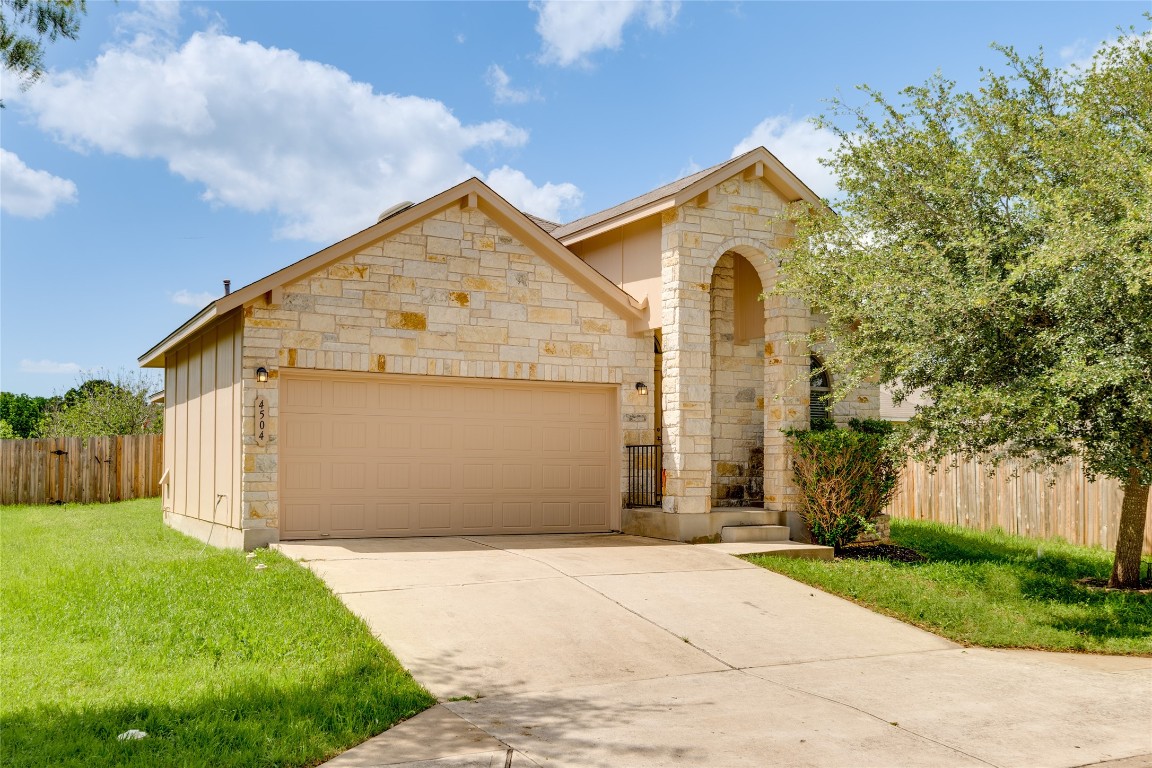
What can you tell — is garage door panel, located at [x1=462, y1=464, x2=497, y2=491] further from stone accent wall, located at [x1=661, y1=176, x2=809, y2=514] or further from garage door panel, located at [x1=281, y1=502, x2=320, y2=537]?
stone accent wall, located at [x1=661, y1=176, x2=809, y2=514]

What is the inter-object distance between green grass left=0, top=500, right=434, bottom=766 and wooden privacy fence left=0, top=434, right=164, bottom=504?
1215cm

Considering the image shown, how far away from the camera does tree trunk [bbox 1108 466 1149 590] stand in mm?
11672

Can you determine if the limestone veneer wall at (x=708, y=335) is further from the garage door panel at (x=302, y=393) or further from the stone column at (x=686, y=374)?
the garage door panel at (x=302, y=393)

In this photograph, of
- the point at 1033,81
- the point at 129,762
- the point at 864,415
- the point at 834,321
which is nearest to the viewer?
the point at 129,762

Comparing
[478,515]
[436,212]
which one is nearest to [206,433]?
[478,515]

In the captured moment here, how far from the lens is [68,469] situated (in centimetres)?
2277

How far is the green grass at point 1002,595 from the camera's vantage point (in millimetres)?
9797

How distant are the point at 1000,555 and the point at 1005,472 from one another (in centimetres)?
238

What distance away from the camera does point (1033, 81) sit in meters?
11.9

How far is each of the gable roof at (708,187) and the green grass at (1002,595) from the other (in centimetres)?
517

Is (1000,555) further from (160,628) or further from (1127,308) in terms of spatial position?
(160,628)

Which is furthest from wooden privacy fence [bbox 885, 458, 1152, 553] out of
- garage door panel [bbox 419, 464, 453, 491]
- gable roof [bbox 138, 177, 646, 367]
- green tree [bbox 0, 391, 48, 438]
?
green tree [bbox 0, 391, 48, 438]

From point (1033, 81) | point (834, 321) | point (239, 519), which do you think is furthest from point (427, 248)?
point (1033, 81)

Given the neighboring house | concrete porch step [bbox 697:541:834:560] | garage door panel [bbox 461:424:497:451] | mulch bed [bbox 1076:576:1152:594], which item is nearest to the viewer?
mulch bed [bbox 1076:576:1152:594]
